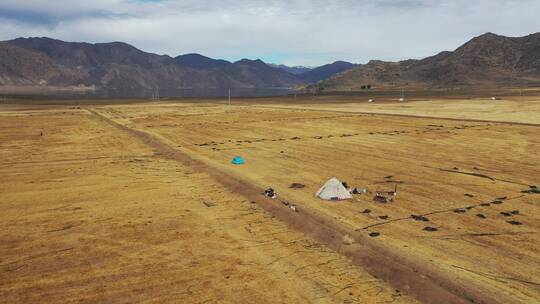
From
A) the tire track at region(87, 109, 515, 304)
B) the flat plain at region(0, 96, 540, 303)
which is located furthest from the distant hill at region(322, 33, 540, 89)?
the tire track at region(87, 109, 515, 304)

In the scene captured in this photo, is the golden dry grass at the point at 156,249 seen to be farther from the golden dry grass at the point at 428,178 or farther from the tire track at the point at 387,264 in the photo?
the golden dry grass at the point at 428,178

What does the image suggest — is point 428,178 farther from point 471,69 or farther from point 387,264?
point 471,69

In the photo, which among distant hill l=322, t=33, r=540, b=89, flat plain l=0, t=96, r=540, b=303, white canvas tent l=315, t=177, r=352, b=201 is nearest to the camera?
flat plain l=0, t=96, r=540, b=303

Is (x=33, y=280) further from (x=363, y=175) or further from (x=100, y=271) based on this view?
(x=363, y=175)

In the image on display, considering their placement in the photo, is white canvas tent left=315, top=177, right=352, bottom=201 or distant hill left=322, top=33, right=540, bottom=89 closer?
white canvas tent left=315, top=177, right=352, bottom=201

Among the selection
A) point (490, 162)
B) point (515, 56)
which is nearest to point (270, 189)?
point (490, 162)

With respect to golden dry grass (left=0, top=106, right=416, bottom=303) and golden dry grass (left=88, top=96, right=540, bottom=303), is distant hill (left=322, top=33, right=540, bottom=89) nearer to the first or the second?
golden dry grass (left=88, top=96, right=540, bottom=303)

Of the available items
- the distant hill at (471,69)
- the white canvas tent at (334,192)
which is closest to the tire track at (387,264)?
the white canvas tent at (334,192)
